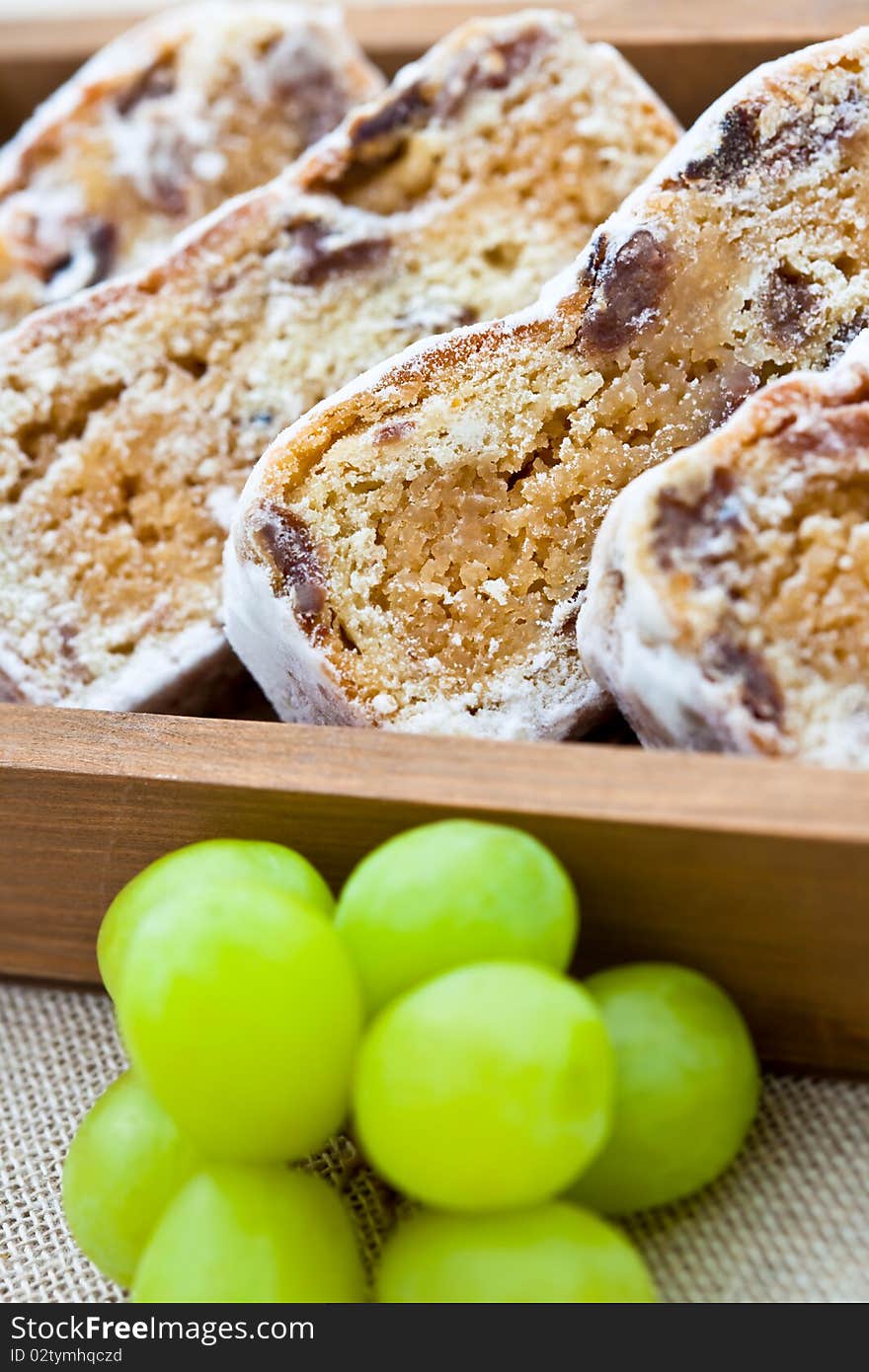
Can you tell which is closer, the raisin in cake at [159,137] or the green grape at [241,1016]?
the green grape at [241,1016]

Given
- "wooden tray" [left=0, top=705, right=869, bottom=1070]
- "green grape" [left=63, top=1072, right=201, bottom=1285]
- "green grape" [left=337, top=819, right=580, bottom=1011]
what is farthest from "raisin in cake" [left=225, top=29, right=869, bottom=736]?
"green grape" [left=63, top=1072, right=201, bottom=1285]

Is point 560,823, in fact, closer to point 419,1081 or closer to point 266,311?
point 419,1081

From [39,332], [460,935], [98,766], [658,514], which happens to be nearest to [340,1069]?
[460,935]

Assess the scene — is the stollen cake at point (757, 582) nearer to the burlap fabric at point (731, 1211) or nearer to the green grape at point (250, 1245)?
the burlap fabric at point (731, 1211)

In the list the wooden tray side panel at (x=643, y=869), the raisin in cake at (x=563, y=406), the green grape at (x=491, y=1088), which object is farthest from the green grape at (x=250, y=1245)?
the raisin in cake at (x=563, y=406)

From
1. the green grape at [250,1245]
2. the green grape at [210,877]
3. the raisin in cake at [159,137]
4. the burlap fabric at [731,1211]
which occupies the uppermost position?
the raisin in cake at [159,137]

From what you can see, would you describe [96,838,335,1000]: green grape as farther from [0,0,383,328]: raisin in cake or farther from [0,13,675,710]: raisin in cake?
[0,0,383,328]: raisin in cake
